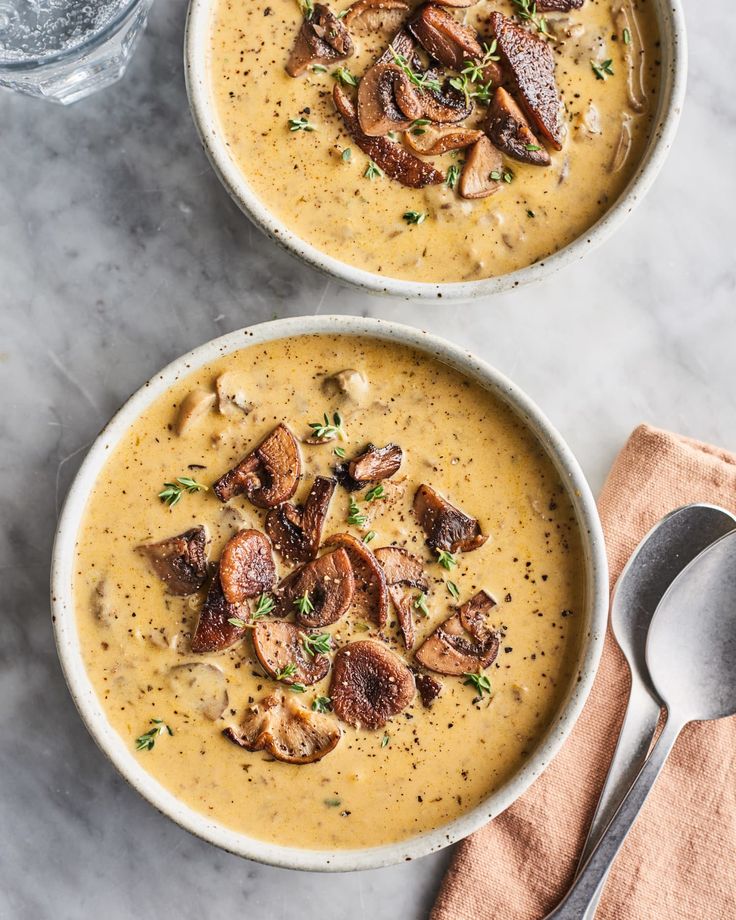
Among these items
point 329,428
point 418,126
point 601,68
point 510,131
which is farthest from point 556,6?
point 329,428

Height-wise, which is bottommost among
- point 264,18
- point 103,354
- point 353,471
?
point 103,354

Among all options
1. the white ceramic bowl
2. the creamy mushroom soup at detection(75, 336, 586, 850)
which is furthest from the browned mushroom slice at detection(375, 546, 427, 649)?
the white ceramic bowl

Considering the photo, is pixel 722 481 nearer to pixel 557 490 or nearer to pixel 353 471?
pixel 557 490

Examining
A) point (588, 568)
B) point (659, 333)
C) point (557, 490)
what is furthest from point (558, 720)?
point (659, 333)

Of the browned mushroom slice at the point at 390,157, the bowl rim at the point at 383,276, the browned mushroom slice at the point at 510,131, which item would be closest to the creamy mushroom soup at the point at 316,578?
the bowl rim at the point at 383,276

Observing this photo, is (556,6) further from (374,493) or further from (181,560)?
(181,560)

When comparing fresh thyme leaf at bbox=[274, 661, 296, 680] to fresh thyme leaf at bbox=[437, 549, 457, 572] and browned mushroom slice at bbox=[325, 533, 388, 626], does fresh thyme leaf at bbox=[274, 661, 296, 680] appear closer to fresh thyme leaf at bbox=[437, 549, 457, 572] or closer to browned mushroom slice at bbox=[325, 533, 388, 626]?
browned mushroom slice at bbox=[325, 533, 388, 626]

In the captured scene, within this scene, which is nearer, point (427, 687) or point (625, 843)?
point (427, 687)
